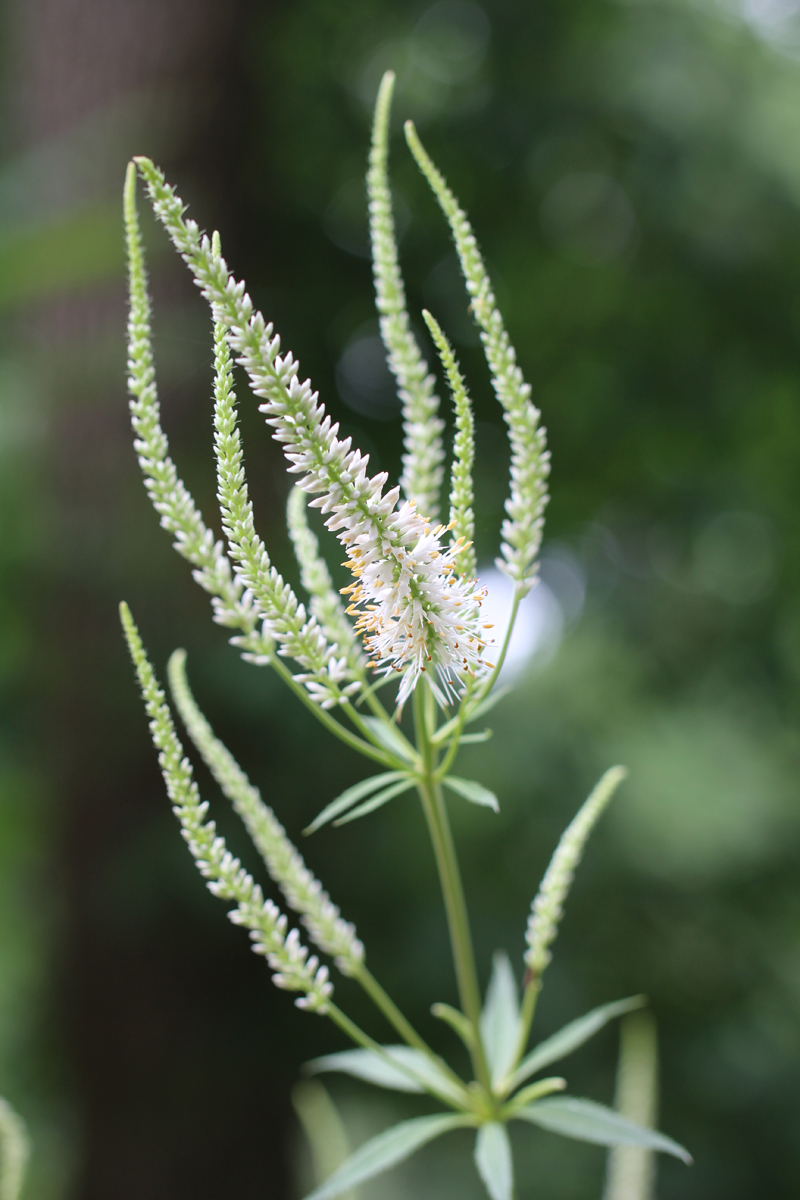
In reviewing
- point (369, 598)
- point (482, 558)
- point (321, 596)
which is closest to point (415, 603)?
point (369, 598)

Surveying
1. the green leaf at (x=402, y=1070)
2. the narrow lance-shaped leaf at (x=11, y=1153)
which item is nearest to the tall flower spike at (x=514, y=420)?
the green leaf at (x=402, y=1070)

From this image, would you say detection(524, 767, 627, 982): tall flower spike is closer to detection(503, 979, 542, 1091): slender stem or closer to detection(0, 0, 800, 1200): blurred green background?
detection(503, 979, 542, 1091): slender stem

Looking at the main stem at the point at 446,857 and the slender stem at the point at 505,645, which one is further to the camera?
the main stem at the point at 446,857

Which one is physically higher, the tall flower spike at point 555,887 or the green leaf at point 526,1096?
the tall flower spike at point 555,887

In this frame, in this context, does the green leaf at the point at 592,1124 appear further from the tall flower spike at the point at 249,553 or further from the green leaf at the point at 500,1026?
the tall flower spike at the point at 249,553

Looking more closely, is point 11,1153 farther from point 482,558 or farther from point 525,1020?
point 482,558

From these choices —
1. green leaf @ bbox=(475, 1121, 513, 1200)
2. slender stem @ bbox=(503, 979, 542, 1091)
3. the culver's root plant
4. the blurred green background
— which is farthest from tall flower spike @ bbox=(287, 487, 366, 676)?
the blurred green background
